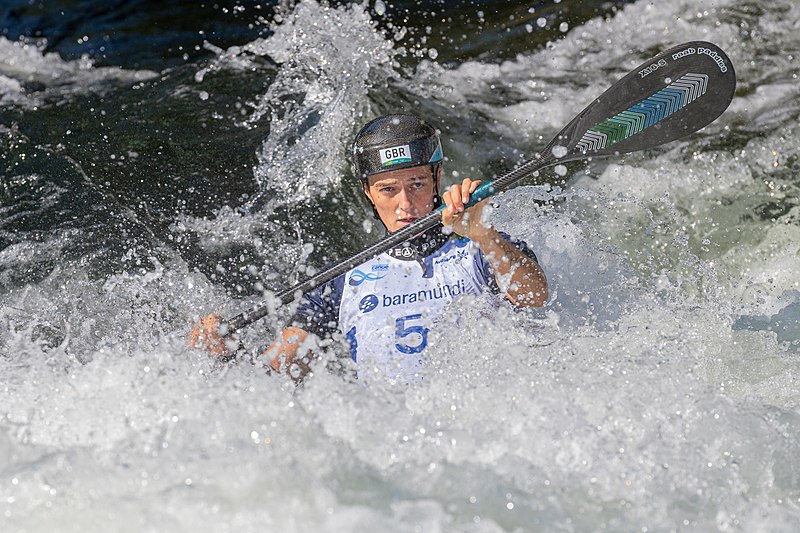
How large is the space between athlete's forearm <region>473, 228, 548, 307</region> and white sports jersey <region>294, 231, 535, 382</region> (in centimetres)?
12

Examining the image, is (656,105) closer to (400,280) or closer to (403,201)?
(403,201)

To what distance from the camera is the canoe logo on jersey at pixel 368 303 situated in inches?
125

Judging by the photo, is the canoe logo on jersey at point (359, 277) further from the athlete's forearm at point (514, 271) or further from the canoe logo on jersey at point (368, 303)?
the athlete's forearm at point (514, 271)

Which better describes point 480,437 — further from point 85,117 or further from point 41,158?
point 85,117

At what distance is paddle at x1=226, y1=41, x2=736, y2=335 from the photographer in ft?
11.0

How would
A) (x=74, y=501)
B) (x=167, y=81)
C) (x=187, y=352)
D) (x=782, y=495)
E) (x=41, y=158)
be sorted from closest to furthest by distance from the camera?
(x=74, y=501)
(x=782, y=495)
(x=187, y=352)
(x=41, y=158)
(x=167, y=81)

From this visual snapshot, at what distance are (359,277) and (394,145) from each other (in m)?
0.53

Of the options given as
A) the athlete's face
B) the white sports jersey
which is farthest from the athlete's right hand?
the athlete's face

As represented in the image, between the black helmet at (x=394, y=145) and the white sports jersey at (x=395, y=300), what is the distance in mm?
333

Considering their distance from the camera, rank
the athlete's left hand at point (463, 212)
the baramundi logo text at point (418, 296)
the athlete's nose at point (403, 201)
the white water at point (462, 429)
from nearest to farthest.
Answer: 1. the white water at point (462, 429)
2. the athlete's left hand at point (463, 212)
3. the baramundi logo text at point (418, 296)
4. the athlete's nose at point (403, 201)

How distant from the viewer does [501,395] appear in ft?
8.42

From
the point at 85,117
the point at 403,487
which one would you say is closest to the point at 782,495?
the point at 403,487

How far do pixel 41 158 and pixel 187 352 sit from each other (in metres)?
2.78

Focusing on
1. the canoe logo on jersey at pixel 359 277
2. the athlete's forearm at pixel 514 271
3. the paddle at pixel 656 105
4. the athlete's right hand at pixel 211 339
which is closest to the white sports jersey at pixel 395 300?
the canoe logo on jersey at pixel 359 277
